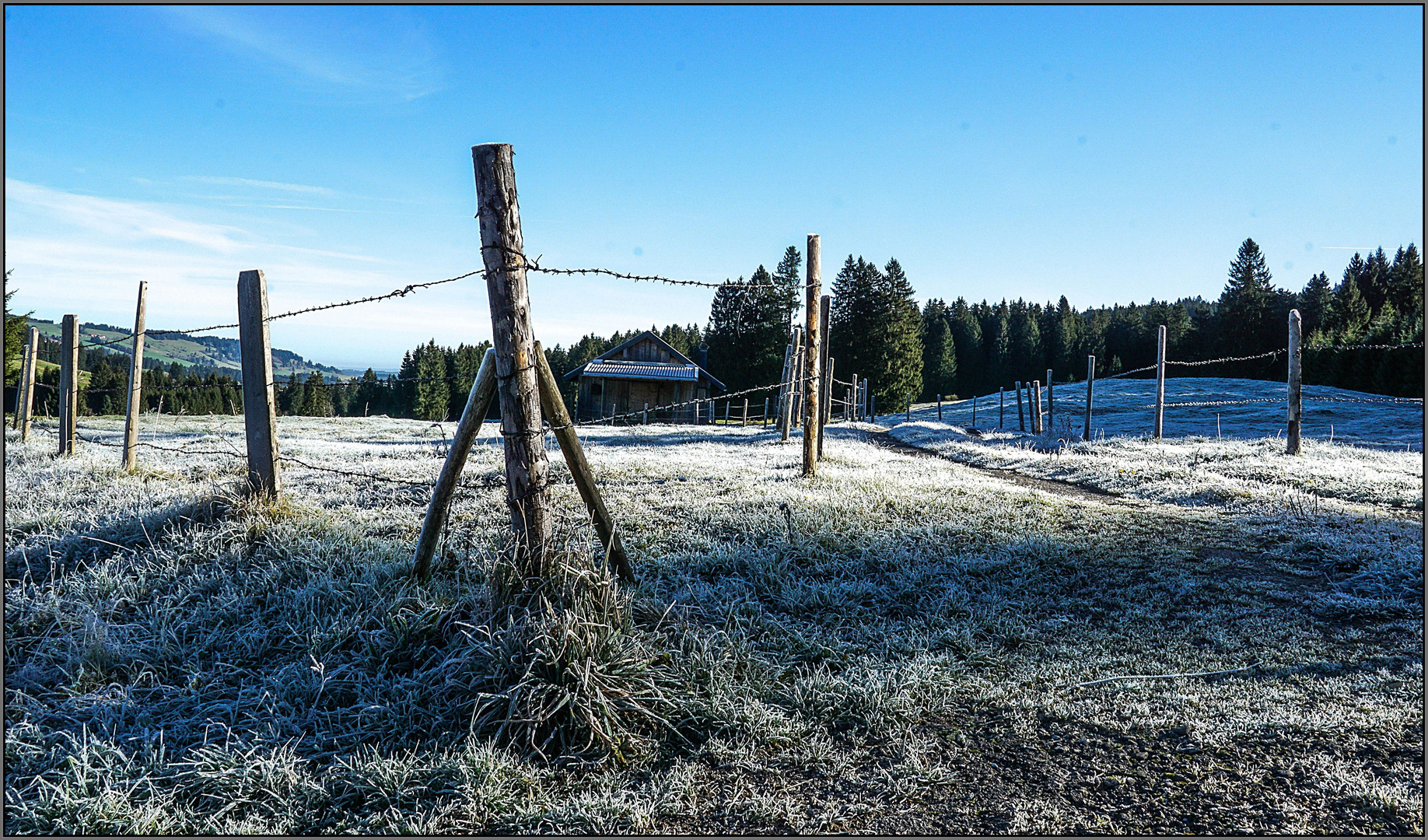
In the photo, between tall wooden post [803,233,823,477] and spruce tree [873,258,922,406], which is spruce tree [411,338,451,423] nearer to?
spruce tree [873,258,922,406]

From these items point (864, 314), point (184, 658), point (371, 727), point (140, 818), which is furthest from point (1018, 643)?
point (864, 314)

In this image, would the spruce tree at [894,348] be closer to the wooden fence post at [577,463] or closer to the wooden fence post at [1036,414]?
the wooden fence post at [1036,414]

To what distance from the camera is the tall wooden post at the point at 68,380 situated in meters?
10.3

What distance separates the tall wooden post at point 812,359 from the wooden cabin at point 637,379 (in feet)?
92.1

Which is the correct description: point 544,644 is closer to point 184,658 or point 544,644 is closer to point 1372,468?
point 184,658

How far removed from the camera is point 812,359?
9477 mm

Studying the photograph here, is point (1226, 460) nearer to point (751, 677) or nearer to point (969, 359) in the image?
point (751, 677)

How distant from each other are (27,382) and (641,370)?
2671 centimetres

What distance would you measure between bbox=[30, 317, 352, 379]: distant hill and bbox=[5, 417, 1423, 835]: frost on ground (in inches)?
66.8

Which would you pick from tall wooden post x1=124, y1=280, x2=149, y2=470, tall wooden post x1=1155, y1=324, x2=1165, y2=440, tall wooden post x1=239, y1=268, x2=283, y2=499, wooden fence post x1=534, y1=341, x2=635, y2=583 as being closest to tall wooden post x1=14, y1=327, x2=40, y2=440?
tall wooden post x1=124, y1=280, x2=149, y2=470

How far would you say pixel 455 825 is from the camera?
2.78m

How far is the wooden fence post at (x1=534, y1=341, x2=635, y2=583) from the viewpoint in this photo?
4207mm

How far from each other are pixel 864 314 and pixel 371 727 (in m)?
53.2

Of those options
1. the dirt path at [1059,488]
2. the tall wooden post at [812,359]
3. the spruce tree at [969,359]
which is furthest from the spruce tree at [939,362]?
the tall wooden post at [812,359]
